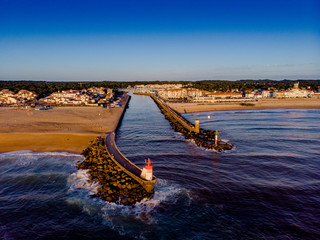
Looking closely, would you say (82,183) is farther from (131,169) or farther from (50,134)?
(50,134)

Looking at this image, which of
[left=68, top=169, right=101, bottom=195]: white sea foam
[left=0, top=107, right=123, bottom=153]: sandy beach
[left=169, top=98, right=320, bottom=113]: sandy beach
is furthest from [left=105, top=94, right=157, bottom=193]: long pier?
[left=169, top=98, right=320, bottom=113]: sandy beach

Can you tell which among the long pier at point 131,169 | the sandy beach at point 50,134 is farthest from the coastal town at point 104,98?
the long pier at point 131,169

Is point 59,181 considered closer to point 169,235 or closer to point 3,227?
point 3,227

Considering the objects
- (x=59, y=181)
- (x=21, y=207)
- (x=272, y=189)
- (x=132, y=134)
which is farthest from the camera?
(x=132, y=134)

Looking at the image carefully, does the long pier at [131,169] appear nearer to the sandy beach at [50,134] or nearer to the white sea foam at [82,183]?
the white sea foam at [82,183]

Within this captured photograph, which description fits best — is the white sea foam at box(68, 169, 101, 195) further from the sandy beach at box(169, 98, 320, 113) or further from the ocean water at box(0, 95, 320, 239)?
the sandy beach at box(169, 98, 320, 113)

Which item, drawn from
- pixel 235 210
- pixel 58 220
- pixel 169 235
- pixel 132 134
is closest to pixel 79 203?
pixel 58 220
